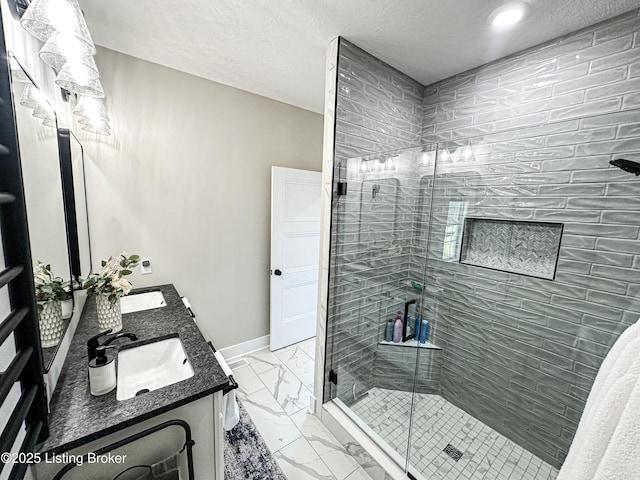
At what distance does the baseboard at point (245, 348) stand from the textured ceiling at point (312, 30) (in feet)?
8.10

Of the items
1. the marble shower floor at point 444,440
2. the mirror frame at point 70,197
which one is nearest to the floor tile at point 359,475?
the marble shower floor at point 444,440

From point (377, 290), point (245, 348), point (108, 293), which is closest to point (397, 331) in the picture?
point (377, 290)

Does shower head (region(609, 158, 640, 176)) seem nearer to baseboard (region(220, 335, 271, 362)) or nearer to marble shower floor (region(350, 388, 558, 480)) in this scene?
marble shower floor (region(350, 388, 558, 480))

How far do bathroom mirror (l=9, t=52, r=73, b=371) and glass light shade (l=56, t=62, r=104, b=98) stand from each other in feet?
0.30

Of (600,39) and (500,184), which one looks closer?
(600,39)

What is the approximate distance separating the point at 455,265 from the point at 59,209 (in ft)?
7.99

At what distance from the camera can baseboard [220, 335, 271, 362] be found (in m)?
2.49

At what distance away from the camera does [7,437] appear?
0.50m

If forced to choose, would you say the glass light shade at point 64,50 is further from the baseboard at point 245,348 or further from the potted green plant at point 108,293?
the baseboard at point 245,348

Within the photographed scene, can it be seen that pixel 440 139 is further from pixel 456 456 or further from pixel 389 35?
pixel 456 456

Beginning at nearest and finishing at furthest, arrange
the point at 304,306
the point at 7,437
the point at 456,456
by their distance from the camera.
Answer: the point at 7,437 → the point at 456,456 → the point at 304,306

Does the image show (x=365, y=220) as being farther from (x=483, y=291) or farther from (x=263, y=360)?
(x=263, y=360)

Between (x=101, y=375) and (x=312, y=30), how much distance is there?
1.99 metres

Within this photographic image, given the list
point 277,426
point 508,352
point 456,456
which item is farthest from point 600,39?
point 277,426
